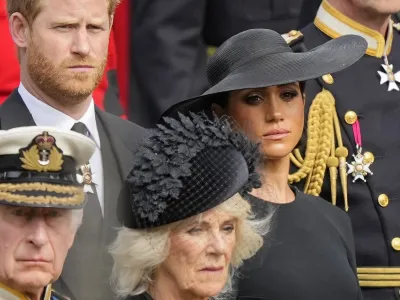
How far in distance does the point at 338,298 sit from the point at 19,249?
1287 mm

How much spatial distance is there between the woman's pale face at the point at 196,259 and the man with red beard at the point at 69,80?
0.28m

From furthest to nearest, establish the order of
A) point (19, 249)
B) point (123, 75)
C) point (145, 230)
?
point (123, 75) → point (145, 230) → point (19, 249)

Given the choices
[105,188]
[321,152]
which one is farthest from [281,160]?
[105,188]

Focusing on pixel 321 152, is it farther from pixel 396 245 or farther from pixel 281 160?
pixel 281 160

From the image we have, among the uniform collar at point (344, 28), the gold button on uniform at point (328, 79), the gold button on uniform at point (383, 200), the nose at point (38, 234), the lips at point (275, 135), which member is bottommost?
the nose at point (38, 234)

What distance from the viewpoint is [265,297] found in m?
4.96

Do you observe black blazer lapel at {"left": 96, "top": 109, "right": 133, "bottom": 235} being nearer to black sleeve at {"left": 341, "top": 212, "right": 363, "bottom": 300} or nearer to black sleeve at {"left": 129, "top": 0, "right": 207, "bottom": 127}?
black sleeve at {"left": 341, "top": 212, "right": 363, "bottom": 300}

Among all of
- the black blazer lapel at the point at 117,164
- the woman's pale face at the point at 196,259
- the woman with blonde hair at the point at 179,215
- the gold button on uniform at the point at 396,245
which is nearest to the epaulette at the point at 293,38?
the gold button on uniform at the point at 396,245

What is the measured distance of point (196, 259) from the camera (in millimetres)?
4566

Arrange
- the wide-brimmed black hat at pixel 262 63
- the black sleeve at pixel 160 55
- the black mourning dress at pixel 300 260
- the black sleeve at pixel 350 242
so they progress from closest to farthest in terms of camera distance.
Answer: the black mourning dress at pixel 300 260 → the wide-brimmed black hat at pixel 262 63 → the black sleeve at pixel 350 242 → the black sleeve at pixel 160 55

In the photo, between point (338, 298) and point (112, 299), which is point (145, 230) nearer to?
point (112, 299)

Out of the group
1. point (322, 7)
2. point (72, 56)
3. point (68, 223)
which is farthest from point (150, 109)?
point (68, 223)

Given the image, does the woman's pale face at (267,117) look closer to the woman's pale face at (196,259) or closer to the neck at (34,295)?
the woman's pale face at (196,259)

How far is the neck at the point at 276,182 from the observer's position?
204 inches
